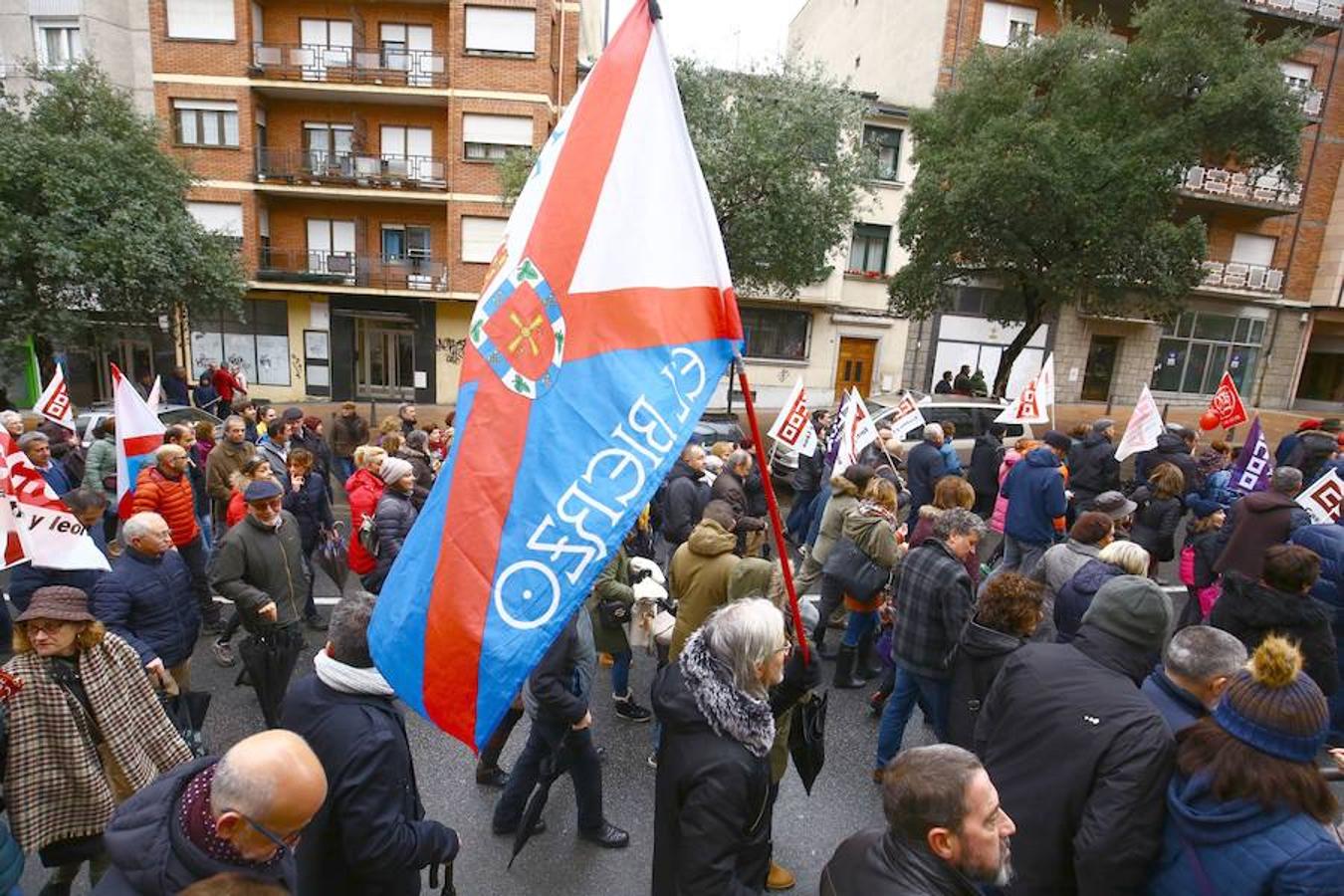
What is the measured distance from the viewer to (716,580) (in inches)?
158

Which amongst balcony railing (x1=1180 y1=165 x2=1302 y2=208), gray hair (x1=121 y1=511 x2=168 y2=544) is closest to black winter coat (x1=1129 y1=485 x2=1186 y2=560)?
gray hair (x1=121 y1=511 x2=168 y2=544)

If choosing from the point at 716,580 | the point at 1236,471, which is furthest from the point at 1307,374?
the point at 716,580

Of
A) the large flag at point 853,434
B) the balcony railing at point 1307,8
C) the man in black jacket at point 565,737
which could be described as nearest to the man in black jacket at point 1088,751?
the man in black jacket at point 565,737

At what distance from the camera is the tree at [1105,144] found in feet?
48.2

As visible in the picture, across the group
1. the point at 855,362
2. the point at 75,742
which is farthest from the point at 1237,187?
the point at 75,742

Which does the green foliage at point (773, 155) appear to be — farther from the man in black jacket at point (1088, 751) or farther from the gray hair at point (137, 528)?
the man in black jacket at point (1088, 751)

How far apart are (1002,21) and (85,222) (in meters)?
24.9

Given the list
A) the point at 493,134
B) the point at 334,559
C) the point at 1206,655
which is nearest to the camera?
the point at 1206,655

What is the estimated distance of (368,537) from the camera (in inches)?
211

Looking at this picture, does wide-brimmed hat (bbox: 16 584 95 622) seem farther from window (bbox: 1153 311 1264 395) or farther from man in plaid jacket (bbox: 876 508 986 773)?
window (bbox: 1153 311 1264 395)

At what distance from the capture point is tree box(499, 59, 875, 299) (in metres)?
Result: 14.2

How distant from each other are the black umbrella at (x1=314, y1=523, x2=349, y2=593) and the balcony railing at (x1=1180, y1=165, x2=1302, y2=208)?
92.4 feet

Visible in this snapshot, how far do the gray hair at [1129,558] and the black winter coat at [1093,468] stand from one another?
483 cm

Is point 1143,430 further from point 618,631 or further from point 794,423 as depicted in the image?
point 618,631
